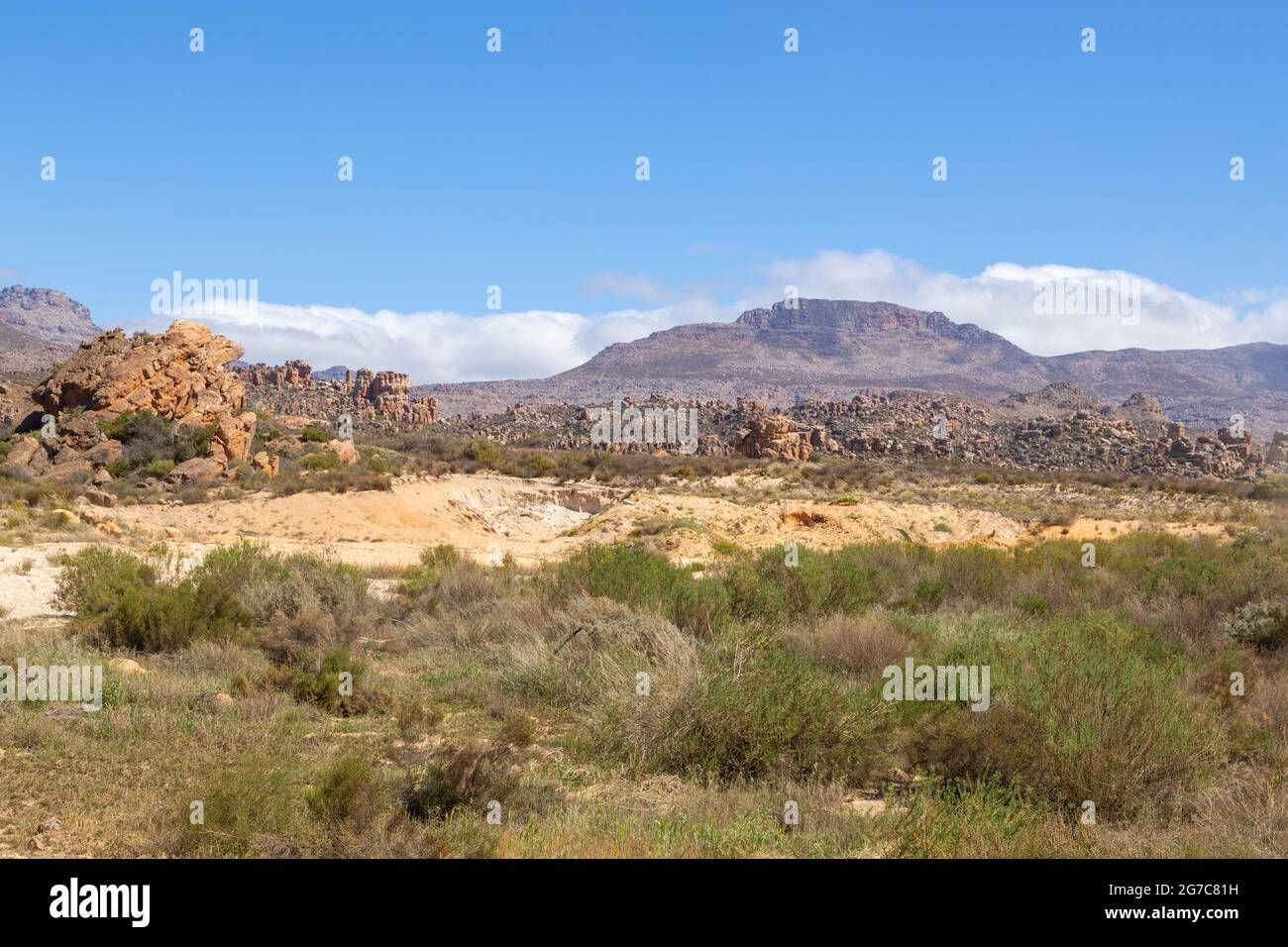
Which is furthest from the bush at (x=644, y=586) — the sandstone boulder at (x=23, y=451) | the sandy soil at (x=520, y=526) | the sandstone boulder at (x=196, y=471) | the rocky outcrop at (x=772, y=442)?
the rocky outcrop at (x=772, y=442)

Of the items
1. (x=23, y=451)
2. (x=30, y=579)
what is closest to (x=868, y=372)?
(x=23, y=451)

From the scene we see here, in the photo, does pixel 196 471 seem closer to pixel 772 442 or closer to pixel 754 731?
pixel 754 731

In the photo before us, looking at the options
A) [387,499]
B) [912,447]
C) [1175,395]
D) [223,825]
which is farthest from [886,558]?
[1175,395]

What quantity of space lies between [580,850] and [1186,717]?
4195mm

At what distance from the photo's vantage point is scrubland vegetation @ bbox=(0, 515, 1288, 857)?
5102 mm

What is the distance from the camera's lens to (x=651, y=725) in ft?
22.9

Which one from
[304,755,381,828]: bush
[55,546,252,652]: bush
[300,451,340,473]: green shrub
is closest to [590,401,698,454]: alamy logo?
[300,451,340,473]: green shrub

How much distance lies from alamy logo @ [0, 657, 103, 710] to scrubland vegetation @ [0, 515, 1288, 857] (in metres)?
0.18

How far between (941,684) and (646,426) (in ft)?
207

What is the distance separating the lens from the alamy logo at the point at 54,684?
7.75m
